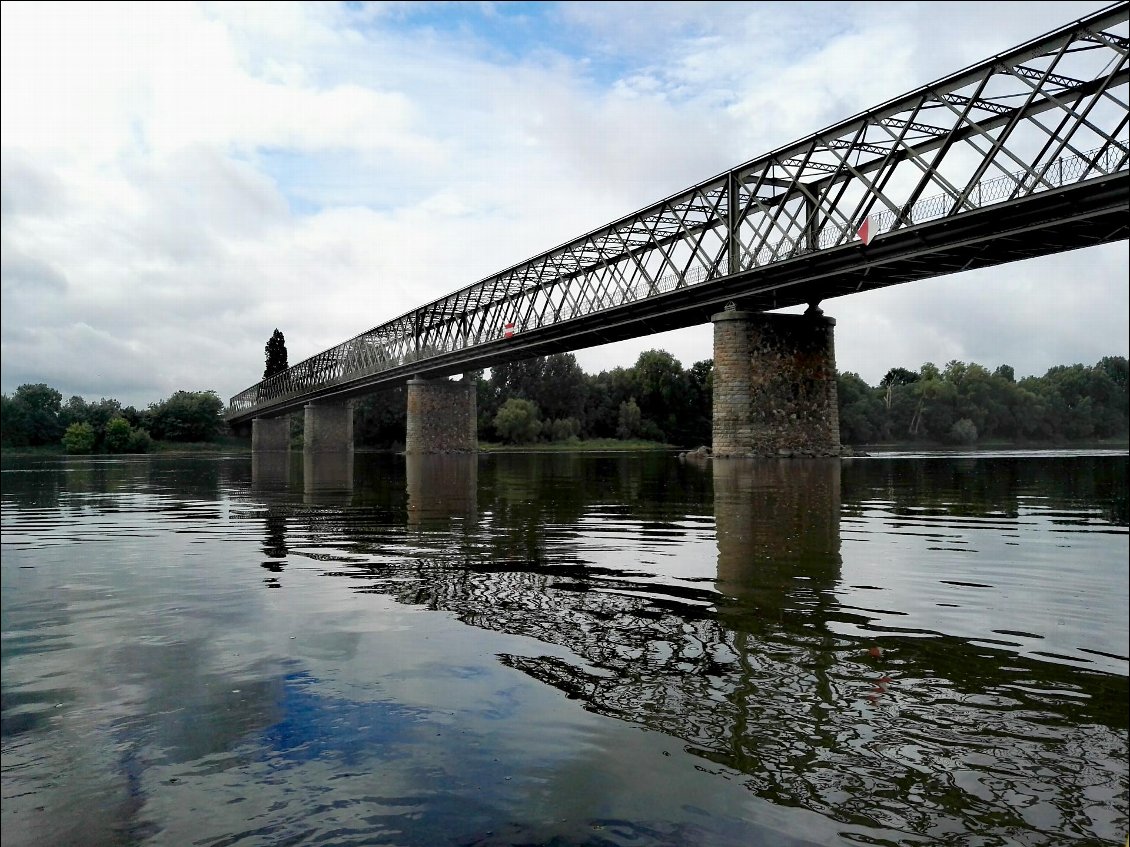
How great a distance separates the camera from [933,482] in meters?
23.9

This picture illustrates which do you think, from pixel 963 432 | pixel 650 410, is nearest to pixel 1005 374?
pixel 963 432

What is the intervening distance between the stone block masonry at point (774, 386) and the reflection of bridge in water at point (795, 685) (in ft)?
93.9

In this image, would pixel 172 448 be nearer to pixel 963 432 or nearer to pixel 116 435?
pixel 116 435

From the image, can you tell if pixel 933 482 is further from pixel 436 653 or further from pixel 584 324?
pixel 584 324

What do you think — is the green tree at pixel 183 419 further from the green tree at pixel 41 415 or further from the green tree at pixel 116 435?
the green tree at pixel 41 415

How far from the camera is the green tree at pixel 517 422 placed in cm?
10856

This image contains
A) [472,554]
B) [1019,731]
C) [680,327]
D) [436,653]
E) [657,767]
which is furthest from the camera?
[680,327]

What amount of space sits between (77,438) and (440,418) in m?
37.6

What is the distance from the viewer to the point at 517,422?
108688 mm

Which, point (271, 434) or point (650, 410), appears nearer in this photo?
point (650, 410)

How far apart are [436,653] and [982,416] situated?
197 ft

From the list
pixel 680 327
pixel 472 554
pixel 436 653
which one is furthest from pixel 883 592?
pixel 680 327

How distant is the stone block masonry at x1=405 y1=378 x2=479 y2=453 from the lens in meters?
78.4

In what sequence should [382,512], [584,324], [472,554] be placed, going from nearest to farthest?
[472,554] < [382,512] < [584,324]
